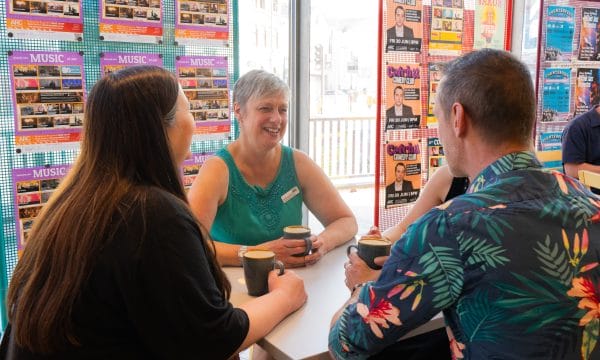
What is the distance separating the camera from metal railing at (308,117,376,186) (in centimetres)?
687

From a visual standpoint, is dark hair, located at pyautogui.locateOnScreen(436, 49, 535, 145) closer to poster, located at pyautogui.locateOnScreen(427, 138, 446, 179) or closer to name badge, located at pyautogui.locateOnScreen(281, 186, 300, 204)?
name badge, located at pyautogui.locateOnScreen(281, 186, 300, 204)

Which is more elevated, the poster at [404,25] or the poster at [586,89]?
the poster at [404,25]

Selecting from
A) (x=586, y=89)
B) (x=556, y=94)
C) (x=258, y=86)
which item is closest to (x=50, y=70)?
(x=258, y=86)

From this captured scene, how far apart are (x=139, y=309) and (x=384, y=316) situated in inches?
18.7

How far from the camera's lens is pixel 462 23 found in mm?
3625

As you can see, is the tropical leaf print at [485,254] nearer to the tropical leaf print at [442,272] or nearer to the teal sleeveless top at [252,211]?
the tropical leaf print at [442,272]

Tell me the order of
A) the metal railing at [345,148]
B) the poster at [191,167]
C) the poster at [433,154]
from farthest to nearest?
1. the metal railing at [345,148]
2. the poster at [433,154]
3. the poster at [191,167]

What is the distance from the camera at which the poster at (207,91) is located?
9.01 ft

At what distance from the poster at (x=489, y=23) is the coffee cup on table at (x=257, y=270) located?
9.10 feet

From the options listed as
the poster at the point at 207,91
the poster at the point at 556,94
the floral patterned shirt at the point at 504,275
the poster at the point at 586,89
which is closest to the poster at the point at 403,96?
the poster at the point at 207,91

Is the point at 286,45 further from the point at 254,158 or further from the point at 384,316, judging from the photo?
the point at 384,316

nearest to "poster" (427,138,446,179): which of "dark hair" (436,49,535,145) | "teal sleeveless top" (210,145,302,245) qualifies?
"teal sleeveless top" (210,145,302,245)

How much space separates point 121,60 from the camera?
8.38 feet

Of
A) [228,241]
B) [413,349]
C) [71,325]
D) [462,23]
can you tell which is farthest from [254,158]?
[462,23]
